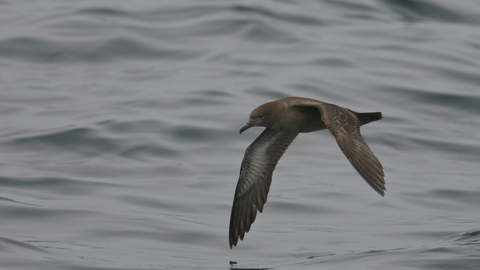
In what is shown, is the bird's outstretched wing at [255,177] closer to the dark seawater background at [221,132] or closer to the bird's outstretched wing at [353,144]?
the dark seawater background at [221,132]

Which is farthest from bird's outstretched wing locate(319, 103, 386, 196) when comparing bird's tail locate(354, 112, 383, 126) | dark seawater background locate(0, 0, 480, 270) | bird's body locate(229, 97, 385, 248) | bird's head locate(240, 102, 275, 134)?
dark seawater background locate(0, 0, 480, 270)

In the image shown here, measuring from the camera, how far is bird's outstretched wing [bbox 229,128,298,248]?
7828mm

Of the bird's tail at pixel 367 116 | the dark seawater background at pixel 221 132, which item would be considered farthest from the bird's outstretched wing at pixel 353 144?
the dark seawater background at pixel 221 132

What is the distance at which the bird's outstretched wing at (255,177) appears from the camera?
783 centimetres

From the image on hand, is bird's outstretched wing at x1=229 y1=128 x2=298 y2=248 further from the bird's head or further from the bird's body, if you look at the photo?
the bird's head

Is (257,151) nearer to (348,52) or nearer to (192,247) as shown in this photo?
(192,247)

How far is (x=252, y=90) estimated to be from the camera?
12938 mm

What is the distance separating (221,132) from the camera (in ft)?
37.2

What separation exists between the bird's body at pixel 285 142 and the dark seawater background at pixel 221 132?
23.2 inches

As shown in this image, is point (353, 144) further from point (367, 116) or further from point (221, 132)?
point (221, 132)

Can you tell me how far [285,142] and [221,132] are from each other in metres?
3.51

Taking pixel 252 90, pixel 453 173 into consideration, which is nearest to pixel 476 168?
pixel 453 173

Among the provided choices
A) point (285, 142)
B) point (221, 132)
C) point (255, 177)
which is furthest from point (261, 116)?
point (221, 132)

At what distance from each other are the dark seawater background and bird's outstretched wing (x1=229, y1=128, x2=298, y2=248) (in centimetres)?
39
